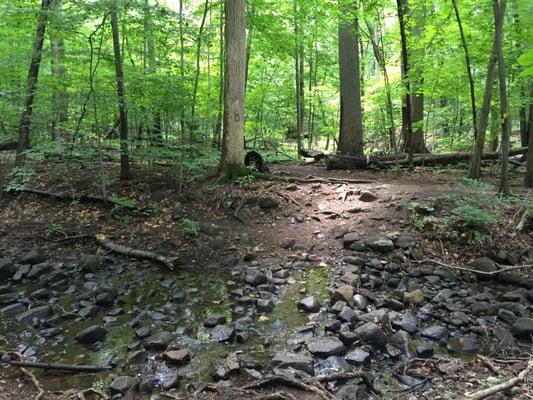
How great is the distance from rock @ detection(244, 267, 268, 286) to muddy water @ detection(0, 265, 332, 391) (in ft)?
0.58

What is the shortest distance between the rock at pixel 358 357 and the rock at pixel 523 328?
185cm

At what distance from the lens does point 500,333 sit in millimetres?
4461

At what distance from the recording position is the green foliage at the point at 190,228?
745cm

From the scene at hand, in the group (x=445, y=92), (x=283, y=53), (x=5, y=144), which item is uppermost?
(x=283, y=53)

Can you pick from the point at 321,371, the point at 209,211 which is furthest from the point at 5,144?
the point at 321,371

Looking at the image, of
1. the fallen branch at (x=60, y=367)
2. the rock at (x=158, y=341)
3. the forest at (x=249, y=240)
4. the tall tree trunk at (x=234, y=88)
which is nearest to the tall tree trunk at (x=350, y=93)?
the forest at (x=249, y=240)

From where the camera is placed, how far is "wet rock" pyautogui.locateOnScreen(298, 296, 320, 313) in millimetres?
5156

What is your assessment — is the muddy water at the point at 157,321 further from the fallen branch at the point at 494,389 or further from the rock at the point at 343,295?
the fallen branch at the point at 494,389

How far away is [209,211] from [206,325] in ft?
12.0

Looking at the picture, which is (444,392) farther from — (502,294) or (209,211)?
(209,211)

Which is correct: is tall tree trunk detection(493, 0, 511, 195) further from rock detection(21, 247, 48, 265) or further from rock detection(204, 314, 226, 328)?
rock detection(21, 247, 48, 265)

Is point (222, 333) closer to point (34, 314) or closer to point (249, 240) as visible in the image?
point (34, 314)

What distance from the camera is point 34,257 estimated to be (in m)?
6.95

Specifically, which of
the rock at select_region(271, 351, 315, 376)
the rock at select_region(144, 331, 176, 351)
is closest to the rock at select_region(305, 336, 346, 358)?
the rock at select_region(271, 351, 315, 376)
